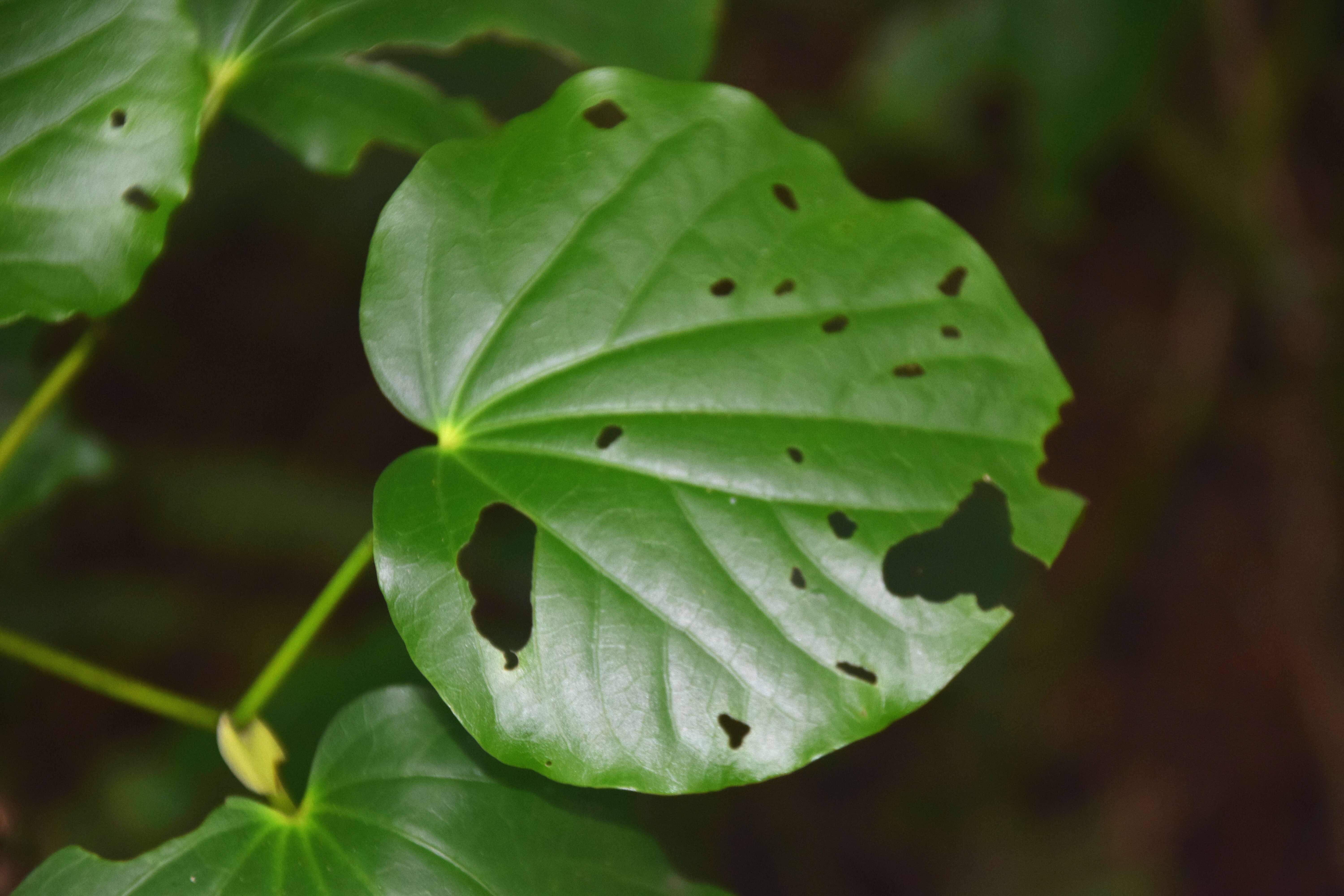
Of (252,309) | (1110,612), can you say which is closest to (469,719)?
(252,309)

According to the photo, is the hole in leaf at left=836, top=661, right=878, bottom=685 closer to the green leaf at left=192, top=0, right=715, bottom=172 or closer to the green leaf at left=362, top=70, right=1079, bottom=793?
the green leaf at left=362, top=70, right=1079, bottom=793

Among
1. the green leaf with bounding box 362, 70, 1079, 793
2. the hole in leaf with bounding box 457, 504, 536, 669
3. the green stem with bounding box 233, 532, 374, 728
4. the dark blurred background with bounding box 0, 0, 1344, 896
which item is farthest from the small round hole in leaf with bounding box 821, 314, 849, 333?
the dark blurred background with bounding box 0, 0, 1344, 896

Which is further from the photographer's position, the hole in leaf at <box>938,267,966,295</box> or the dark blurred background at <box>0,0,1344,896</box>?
the dark blurred background at <box>0,0,1344,896</box>

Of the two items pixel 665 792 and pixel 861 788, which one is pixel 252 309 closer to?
pixel 861 788

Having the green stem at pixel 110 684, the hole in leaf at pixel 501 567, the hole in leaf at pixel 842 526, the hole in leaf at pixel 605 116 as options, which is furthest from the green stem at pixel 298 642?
the hole in leaf at pixel 501 567

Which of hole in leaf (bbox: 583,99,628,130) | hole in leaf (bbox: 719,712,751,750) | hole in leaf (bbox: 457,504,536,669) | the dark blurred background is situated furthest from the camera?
the dark blurred background

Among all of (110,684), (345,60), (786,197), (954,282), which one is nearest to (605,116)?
(345,60)

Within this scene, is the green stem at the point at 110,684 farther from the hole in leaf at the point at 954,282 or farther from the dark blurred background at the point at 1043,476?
the dark blurred background at the point at 1043,476
